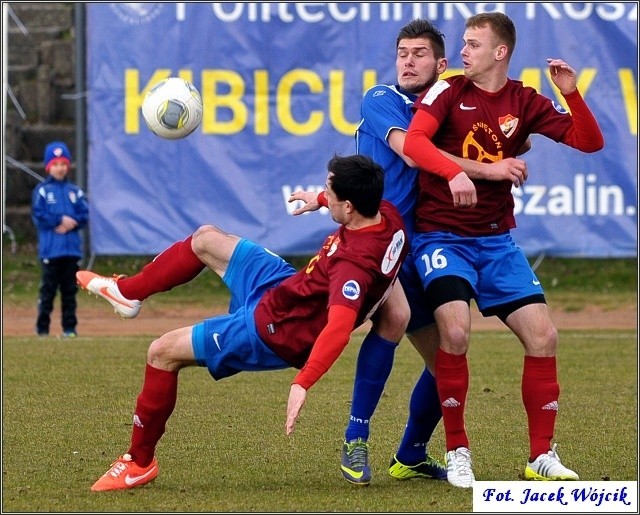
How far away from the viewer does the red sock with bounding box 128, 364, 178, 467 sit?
5734 mm

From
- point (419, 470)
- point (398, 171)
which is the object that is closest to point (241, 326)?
point (398, 171)

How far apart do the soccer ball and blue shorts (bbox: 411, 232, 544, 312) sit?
1.69 m

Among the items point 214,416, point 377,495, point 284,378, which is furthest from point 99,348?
point 377,495

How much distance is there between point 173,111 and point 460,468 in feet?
8.59

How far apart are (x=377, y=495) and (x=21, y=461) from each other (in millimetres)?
1950

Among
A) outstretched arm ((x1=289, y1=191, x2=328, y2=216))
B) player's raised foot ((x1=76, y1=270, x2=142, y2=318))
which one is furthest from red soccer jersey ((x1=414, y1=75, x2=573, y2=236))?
player's raised foot ((x1=76, y1=270, x2=142, y2=318))

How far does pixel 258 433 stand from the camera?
7500 mm

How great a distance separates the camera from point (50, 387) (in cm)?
924

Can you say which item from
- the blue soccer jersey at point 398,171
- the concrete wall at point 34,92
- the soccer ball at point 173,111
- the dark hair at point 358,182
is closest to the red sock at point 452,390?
the blue soccer jersey at point 398,171

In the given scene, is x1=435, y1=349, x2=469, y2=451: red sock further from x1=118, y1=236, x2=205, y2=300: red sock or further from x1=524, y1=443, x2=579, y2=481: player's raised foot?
x1=118, y1=236, x2=205, y2=300: red sock

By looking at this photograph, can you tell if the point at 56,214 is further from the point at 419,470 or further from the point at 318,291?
the point at 318,291

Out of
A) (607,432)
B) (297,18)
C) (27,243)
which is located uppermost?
(297,18)

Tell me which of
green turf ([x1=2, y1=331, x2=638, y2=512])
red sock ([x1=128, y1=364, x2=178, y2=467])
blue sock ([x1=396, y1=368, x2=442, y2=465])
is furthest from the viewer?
blue sock ([x1=396, y1=368, x2=442, y2=465])

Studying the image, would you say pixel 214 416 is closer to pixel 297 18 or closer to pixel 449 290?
pixel 449 290
